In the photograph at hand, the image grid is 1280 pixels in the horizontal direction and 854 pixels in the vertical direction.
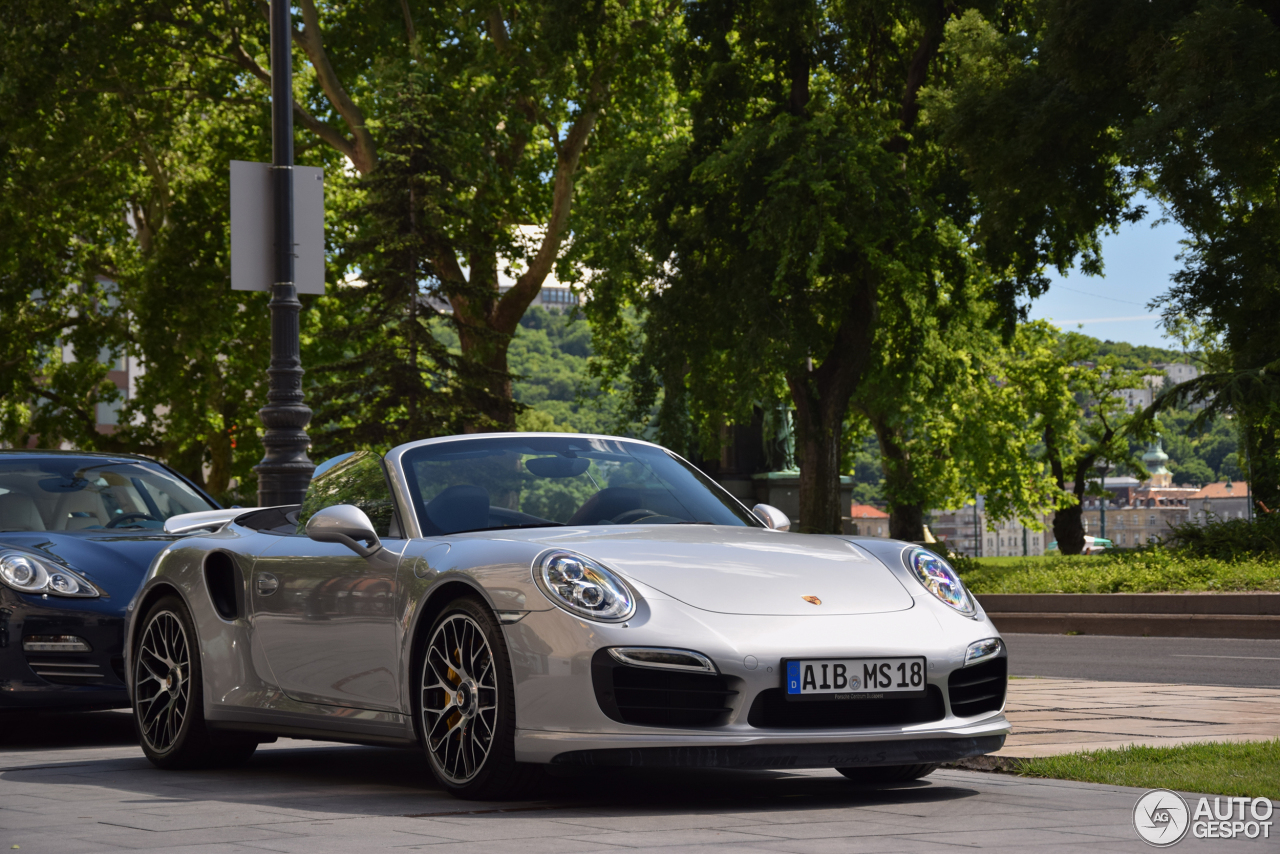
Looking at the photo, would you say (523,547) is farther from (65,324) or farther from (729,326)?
(65,324)

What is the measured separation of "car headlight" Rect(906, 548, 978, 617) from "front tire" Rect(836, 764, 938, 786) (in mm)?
628

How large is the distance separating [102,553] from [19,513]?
841mm

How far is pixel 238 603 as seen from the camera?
6664 millimetres

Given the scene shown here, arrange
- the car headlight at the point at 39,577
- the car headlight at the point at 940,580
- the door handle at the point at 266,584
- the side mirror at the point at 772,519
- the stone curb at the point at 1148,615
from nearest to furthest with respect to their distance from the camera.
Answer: the car headlight at the point at 940,580, the door handle at the point at 266,584, the side mirror at the point at 772,519, the car headlight at the point at 39,577, the stone curb at the point at 1148,615

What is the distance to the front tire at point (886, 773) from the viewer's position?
5.87 m

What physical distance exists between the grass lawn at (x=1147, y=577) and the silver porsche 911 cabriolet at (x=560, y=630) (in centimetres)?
1413

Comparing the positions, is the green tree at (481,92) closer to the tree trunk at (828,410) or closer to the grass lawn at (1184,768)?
the tree trunk at (828,410)

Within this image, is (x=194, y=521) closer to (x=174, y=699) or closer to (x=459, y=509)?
(x=174, y=699)

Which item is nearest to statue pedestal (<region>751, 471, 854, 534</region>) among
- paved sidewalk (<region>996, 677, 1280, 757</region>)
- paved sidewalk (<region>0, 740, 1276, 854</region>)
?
paved sidewalk (<region>996, 677, 1280, 757</region>)

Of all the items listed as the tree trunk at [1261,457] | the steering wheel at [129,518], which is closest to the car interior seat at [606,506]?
the steering wheel at [129,518]

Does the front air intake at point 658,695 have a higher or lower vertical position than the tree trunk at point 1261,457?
lower

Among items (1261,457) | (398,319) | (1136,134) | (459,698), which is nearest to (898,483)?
(1261,457)

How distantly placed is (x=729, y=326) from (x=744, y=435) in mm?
10968

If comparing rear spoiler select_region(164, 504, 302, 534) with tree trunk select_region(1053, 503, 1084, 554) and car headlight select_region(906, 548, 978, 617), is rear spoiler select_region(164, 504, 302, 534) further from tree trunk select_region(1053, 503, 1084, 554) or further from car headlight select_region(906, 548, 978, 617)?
tree trunk select_region(1053, 503, 1084, 554)
